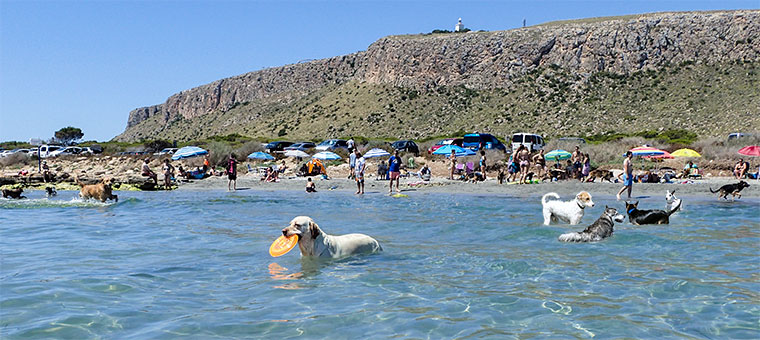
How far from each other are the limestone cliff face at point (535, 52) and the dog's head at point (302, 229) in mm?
75598

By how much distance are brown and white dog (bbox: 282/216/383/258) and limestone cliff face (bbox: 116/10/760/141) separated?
74750mm

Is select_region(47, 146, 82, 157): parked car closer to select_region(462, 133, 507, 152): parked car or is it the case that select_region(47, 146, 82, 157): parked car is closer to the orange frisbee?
select_region(462, 133, 507, 152): parked car

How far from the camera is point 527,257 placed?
833 centimetres

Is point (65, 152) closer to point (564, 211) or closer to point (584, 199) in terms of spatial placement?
point (564, 211)

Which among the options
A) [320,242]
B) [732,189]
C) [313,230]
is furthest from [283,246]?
[732,189]

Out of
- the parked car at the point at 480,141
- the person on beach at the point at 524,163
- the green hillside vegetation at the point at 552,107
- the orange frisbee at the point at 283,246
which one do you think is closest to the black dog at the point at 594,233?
the orange frisbee at the point at 283,246

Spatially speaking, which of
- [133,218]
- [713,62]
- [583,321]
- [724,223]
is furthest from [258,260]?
[713,62]

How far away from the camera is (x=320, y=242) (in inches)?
304

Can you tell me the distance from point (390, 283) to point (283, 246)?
1.49m

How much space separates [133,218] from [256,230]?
155 inches

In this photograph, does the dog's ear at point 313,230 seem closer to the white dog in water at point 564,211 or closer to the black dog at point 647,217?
the white dog in water at point 564,211

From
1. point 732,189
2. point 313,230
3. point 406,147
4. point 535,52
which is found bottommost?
point 732,189

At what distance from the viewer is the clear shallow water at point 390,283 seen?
5043mm

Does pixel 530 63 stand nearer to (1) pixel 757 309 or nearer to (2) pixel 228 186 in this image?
(2) pixel 228 186
